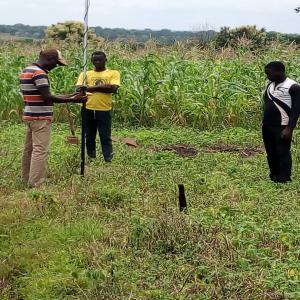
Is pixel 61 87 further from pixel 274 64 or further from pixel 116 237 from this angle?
pixel 116 237

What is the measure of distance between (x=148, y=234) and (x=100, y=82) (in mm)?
3744

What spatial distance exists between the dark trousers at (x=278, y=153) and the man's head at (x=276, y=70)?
606mm

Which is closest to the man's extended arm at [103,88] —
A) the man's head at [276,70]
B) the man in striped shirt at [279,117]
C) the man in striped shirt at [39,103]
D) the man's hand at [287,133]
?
the man in striped shirt at [39,103]

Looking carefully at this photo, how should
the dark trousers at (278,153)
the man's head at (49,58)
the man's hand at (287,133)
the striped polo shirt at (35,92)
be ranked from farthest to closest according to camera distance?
the dark trousers at (278,153), the man's hand at (287,133), the man's head at (49,58), the striped polo shirt at (35,92)

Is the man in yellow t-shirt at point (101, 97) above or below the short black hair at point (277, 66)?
below

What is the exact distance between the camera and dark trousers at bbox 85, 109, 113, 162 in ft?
29.0

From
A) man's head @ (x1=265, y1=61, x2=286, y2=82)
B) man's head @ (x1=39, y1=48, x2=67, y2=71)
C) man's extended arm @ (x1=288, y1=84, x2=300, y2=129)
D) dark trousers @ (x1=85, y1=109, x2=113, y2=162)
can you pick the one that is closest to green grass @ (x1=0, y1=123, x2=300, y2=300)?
dark trousers @ (x1=85, y1=109, x2=113, y2=162)

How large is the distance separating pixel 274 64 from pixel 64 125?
5.69 meters

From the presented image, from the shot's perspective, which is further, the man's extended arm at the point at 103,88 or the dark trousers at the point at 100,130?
the dark trousers at the point at 100,130

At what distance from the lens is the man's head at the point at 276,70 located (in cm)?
731

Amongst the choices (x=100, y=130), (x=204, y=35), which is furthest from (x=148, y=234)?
(x=204, y=35)

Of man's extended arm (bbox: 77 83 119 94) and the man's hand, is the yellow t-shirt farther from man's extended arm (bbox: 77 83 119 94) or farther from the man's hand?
the man's hand

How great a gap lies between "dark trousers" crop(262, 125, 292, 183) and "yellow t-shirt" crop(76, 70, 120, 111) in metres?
2.27

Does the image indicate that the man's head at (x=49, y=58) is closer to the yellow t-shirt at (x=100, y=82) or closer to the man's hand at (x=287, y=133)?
the yellow t-shirt at (x=100, y=82)
